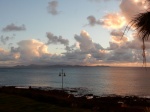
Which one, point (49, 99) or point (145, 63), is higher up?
point (145, 63)

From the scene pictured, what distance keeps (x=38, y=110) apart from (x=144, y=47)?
39.1ft

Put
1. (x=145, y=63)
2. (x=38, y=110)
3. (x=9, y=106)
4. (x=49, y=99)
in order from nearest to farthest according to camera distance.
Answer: (x=145, y=63)
(x=38, y=110)
(x=9, y=106)
(x=49, y=99)

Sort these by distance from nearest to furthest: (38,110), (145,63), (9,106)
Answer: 1. (145,63)
2. (38,110)
3. (9,106)

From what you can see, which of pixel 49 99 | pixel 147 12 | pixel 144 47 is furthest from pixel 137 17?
pixel 49 99

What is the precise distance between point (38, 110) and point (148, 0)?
12266 millimetres

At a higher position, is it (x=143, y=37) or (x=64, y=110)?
(x=143, y=37)

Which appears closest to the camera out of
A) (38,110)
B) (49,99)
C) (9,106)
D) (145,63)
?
(145,63)

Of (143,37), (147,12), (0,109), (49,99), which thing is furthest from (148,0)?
(49,99)

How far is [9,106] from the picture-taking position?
57.7 feet

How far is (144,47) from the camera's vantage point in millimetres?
5277

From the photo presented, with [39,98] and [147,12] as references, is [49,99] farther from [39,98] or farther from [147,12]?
[147,12]

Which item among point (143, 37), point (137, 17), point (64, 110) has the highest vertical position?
point (137, 17)

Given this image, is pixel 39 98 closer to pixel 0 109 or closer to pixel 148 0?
pixel 0 109

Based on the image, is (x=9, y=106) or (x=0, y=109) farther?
(x=9, y=106)
